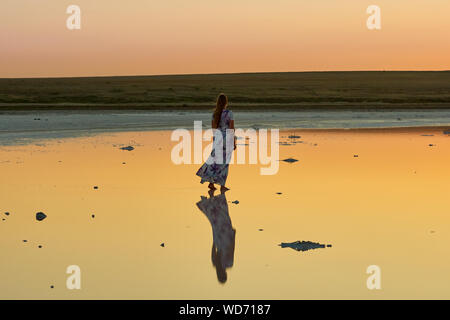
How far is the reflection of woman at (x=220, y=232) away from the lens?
23.9 ft

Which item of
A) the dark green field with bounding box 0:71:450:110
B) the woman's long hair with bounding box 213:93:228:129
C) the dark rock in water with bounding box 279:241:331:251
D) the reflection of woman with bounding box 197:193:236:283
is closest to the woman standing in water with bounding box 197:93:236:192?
the woman's long hair with bounding box 213:93:228:129

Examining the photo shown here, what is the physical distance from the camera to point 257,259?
7492 millimetres

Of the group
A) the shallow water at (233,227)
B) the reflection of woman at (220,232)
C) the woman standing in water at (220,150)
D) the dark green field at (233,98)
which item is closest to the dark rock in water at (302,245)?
the shallow water at (233,227)

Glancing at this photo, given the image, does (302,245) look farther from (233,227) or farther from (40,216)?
(40,216)

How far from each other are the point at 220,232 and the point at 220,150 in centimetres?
438

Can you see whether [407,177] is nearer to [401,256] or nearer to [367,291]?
[401,256]

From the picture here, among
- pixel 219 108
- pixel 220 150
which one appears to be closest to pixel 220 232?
pixel 220 150

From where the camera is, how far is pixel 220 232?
877cm

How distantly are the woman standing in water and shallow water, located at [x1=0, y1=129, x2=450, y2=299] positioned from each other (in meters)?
0.36

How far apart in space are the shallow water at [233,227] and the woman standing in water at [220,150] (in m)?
0.36

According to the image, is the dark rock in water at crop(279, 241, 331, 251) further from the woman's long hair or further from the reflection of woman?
the woman's long hair

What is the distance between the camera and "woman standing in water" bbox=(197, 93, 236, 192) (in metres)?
12.7

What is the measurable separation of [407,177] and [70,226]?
22.8 ft

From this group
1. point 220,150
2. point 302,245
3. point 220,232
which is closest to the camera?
point 302,245
